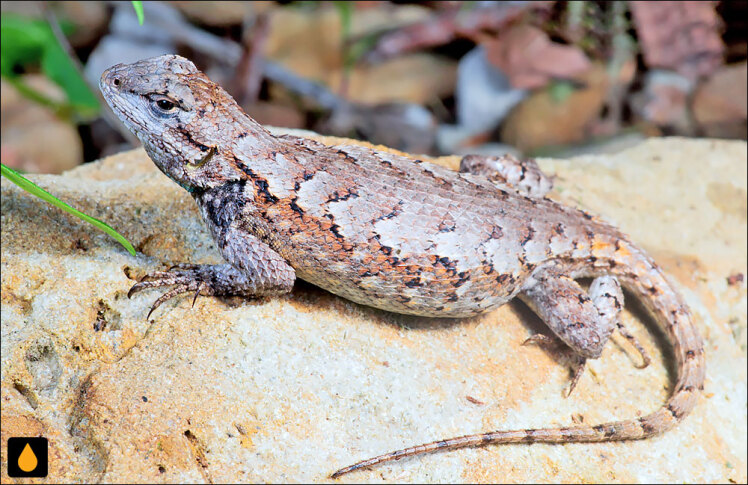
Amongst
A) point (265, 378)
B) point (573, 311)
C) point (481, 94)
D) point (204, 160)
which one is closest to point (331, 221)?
point (204, 160)

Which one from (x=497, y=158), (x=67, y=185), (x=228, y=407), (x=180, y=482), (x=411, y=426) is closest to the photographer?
(x=180, y=482)

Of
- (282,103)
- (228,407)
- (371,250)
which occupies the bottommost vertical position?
(282,103)

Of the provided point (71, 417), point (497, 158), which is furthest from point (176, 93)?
point (497, 158)

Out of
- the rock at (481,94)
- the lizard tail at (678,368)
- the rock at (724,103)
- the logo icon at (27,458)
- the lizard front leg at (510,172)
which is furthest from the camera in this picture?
the rock at (481,94)

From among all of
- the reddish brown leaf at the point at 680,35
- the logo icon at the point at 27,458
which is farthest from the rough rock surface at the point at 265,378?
the reddish brown leaf at the point at 680,35

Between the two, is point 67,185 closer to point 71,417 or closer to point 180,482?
point 71,417

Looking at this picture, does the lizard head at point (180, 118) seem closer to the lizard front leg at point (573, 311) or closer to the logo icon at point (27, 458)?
the logo icon at point (27, 458)
